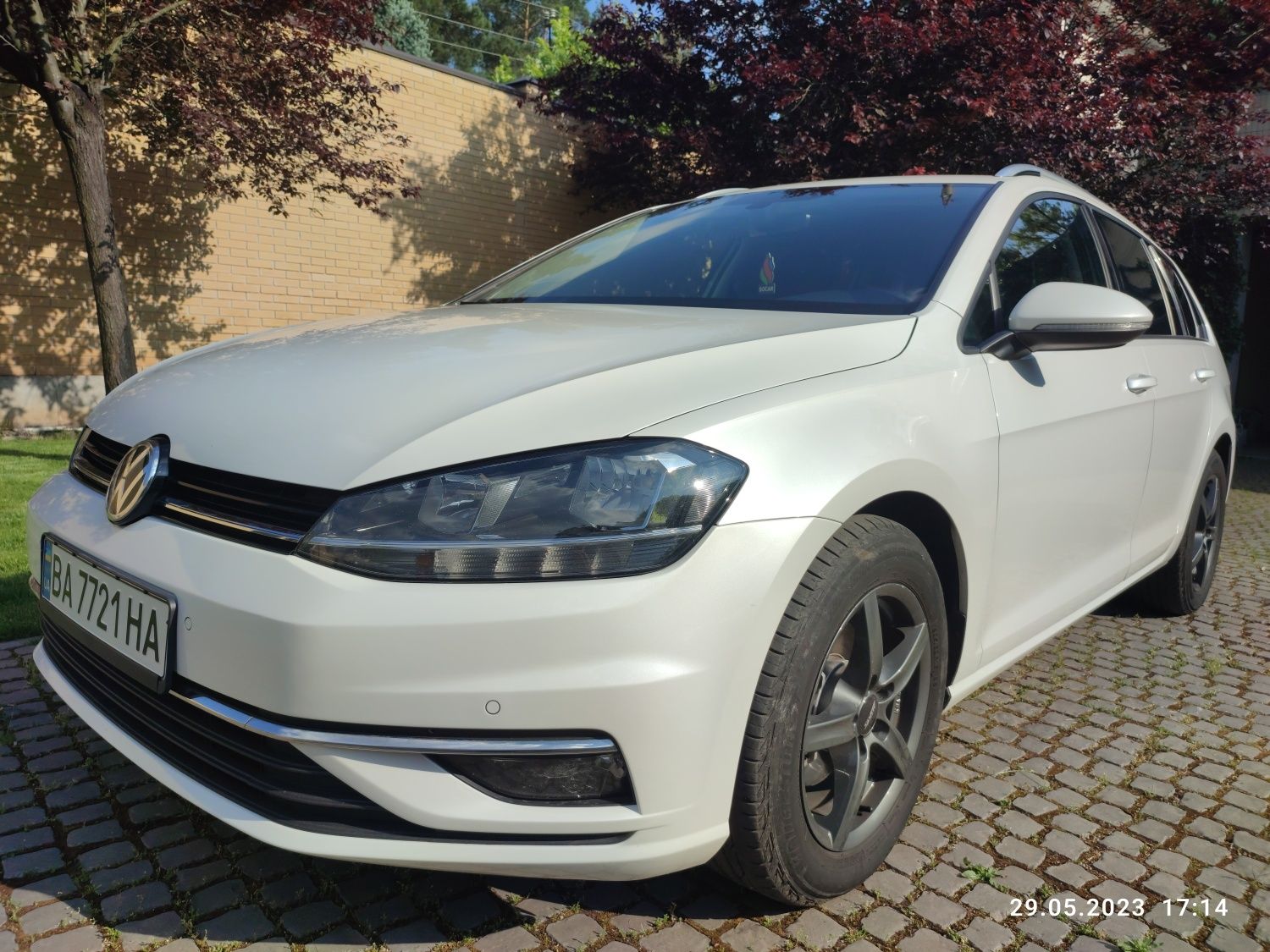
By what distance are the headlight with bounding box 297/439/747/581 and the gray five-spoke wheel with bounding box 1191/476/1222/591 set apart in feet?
11.1

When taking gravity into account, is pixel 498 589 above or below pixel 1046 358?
below

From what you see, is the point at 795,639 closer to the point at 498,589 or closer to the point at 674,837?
the point at 674,837

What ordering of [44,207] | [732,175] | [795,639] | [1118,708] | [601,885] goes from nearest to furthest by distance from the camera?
[795,639] < [601,885] < [1118,708] < [44,207] < [732,175]

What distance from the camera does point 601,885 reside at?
78.8 inches

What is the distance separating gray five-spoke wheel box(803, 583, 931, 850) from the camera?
1.85 meters

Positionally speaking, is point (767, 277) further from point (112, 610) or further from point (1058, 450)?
point (112, 610)

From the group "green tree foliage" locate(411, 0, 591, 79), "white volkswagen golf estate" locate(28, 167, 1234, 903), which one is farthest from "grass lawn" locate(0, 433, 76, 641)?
"green tree foliage" locate(411, 0, 591, 79)

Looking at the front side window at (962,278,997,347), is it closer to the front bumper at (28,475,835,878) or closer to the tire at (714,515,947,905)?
the tire at (714,515,947,905)

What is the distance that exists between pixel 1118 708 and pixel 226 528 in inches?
111

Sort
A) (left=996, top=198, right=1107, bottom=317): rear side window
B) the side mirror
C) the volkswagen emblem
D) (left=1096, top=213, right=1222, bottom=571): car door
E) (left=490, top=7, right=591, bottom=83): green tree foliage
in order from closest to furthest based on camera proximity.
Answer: the volkswagen emblem < the side mirror < (left=996, top=198, right=1107, bottom=317): rear side window < (left=1096, top=213, right=1222, bottom=571): car door < (left=490, top=7, right=591, bottom=83): green tree foliage

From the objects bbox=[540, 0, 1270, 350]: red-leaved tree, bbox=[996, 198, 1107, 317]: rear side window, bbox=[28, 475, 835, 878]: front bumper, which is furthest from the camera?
bbox=[540, 0, 1270, 350]: red-leaved tree

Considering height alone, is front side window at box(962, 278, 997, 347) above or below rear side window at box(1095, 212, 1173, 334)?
below

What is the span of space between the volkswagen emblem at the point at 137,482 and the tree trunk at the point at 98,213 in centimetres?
569

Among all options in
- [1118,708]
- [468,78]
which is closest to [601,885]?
[1118,708]
